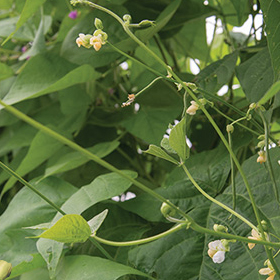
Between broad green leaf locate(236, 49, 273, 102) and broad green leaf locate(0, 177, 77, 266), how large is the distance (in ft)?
0.62

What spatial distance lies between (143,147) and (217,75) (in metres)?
0.20

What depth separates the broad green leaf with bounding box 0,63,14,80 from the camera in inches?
22.0

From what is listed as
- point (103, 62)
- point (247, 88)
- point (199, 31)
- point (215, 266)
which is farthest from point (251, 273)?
point (199, 31)

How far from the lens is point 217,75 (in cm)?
42

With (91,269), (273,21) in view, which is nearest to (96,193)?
(91,269)

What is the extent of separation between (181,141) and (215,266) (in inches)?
4.9

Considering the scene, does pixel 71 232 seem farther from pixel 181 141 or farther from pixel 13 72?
pixel 13 72

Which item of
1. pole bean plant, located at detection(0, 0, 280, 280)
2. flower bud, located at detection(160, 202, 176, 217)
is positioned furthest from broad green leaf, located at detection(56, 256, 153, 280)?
flower bud, located at detection(160, 202, 176, 217)

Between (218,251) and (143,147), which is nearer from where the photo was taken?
(218,251)

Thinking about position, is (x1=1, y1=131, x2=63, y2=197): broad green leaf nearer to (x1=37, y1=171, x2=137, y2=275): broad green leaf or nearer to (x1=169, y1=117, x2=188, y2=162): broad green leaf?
(x1=37, y1=171, x2=137, y2=275): broad green leaf

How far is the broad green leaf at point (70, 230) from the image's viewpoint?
0.26 m

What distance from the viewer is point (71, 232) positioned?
0.27 metres

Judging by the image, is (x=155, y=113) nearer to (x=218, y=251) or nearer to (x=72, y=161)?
(x=72, y=161)

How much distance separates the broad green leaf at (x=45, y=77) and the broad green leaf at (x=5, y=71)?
6 centimetres
